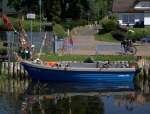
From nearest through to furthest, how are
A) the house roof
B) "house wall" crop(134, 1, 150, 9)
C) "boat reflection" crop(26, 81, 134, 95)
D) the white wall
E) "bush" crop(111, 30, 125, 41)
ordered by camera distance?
"boat reflection" crop(26, 81, 134, 95) → "bush" crop(111, 30, 125, 41) → the white wall → "house wall" crop(134, 1, 150, 9) → the house roof

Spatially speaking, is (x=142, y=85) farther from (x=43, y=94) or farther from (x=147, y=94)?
(x=43, y=94)

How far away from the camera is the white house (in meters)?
103

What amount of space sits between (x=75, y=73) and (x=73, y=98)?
244 inches

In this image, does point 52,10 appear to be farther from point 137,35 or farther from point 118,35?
point 137,35

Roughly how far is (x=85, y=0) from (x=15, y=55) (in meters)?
54.1

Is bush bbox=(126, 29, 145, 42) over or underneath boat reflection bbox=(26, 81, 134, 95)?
over

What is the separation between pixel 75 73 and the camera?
48.6m

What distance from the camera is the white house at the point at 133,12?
102938 millimetres

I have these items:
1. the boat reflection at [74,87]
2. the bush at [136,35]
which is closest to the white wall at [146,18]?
the bush at [136,35]

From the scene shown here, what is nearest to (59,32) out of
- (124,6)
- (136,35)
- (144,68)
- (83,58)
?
(136,35)

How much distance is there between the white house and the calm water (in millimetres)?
54078

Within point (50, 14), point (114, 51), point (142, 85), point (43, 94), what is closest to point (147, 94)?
point (142, 85)

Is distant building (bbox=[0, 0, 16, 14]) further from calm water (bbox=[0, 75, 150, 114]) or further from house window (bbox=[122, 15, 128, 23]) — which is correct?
calm water (bbox=[0, 75, 150, 114])

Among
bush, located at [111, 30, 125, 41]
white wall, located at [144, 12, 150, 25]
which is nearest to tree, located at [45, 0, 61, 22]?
white wall, located at [144, 12, 150, 25]
